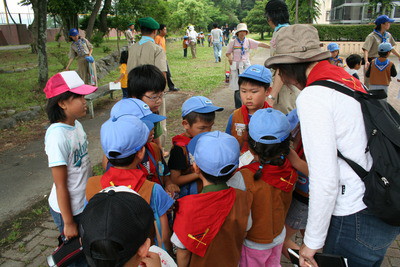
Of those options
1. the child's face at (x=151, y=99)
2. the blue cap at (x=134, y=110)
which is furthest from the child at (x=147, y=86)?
the blue cap at (x=134, y=110)

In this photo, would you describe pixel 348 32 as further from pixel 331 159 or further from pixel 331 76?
pixel 331 159

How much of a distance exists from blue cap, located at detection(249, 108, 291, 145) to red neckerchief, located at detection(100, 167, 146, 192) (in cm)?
71

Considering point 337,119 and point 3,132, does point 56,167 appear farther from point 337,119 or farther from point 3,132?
point 3,132

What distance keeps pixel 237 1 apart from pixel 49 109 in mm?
67331

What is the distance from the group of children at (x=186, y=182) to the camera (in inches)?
62.4

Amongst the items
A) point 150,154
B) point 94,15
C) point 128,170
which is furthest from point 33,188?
point 94,15

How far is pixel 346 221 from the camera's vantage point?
1.53m

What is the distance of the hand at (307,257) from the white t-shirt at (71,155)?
57.7 inches

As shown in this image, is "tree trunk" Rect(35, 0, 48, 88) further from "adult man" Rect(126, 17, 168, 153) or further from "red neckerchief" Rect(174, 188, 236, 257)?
"red neckerchief" Rect(174, 188, 236, 257)

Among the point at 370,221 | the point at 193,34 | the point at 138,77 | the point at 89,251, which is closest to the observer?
the point at 89,251

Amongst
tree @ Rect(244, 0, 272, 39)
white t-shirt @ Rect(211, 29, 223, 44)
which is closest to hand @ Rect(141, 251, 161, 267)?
white t-shirt @ Rect(211, 29, 223, 44)

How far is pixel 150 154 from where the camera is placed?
2193mm

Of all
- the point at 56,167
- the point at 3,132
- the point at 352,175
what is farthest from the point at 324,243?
the point at 3,132

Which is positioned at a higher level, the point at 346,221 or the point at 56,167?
the point at 56,167
